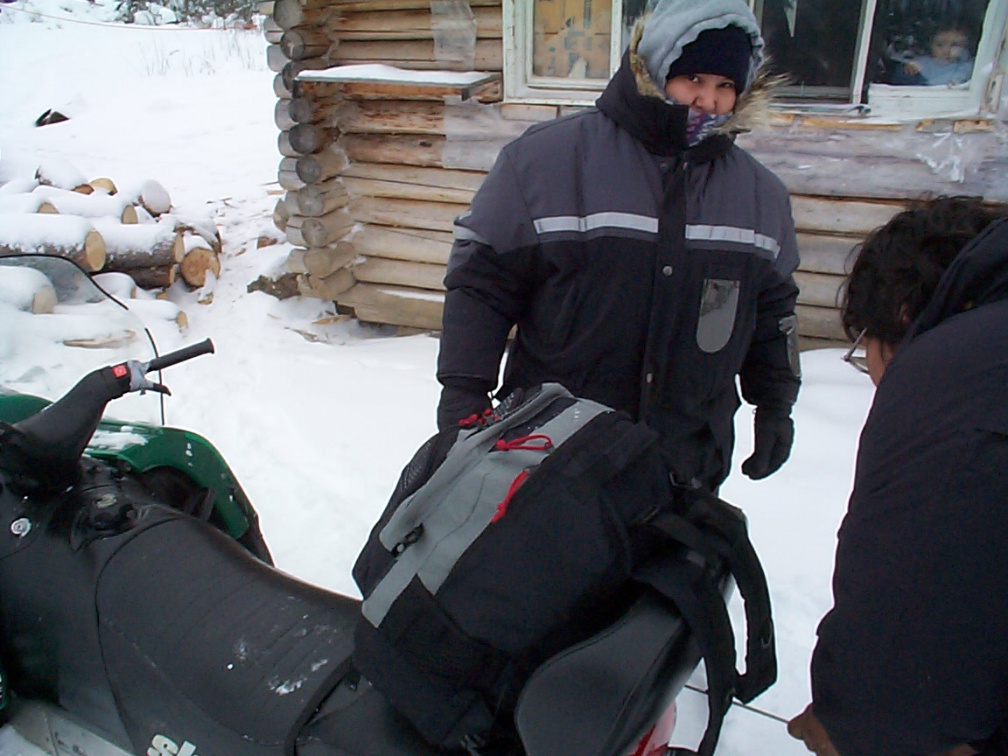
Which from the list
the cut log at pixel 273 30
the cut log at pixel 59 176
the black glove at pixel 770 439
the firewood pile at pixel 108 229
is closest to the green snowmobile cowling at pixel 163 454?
the black glove at pixel 770 439

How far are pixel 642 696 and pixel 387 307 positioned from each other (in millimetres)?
4627

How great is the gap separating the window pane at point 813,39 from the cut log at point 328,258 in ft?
9.83

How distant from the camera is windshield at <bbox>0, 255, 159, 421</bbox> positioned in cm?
188

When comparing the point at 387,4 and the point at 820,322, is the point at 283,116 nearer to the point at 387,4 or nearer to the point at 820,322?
the point at 387,4

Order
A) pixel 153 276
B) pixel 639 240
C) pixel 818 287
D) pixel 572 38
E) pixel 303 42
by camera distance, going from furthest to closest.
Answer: pixel 153 276 < pixel 303 42 < pixel 818 287 < pixel 572 38 < pixel 639 240

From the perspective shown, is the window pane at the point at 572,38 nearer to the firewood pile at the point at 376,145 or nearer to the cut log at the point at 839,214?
the firewood pile at the point at 376,145

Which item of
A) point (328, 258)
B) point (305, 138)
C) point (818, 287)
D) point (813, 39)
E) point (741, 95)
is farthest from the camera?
point (328, 258)

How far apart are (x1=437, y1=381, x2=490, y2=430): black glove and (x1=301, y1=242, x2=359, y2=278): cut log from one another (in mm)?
3547

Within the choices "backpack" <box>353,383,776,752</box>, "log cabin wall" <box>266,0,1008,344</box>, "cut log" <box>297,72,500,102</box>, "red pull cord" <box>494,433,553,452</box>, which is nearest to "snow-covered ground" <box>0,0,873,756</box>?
"log cabin wall" <box>266,0,1008,344</box>

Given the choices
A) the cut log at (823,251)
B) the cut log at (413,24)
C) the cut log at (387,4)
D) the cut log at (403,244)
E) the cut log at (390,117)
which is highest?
the cut log at (387,4)

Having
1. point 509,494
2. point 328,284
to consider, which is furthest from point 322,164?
point 509,494

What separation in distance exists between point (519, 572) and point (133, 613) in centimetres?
92

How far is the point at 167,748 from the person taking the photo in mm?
1361

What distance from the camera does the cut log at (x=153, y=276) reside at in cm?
564
